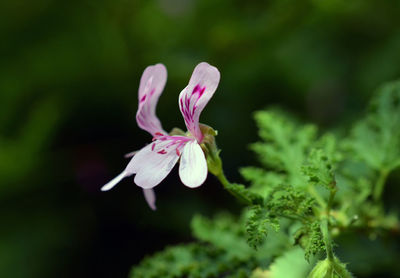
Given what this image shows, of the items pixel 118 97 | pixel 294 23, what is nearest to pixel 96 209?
pixel 118 97

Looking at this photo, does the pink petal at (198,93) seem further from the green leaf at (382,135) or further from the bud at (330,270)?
the green leaf at (382,135)

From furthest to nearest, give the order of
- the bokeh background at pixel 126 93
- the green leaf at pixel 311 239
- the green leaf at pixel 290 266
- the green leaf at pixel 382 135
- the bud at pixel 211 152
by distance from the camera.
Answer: the bokeh background at pixel 126 93 → the green leaf at pixel 382 135 → the green leaf at pixel 290 266 → the bud at pixel 211 152 → the green leaf at pixel 311 239

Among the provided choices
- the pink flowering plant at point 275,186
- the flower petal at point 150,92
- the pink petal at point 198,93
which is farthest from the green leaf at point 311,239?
the flower petal at point 150,92

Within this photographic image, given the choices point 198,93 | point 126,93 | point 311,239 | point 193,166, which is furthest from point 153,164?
point 126,93


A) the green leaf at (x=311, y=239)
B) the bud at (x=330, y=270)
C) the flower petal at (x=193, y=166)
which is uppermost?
the flower petal at (x=193, y=166)

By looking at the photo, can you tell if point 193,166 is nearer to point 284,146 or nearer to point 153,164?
point 153,164

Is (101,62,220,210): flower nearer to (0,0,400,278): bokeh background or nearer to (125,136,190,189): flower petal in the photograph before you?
(125,136,190,189): flower petal

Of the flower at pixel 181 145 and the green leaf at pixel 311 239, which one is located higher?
the flower at pixel 181 145
